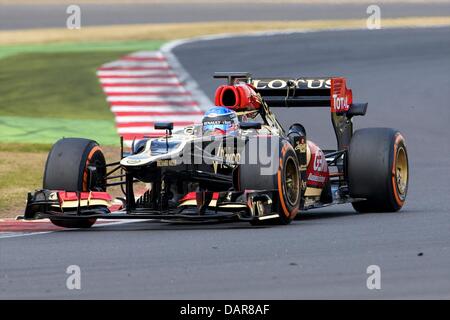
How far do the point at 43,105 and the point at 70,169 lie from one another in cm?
1125

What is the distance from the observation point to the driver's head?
44.7ft

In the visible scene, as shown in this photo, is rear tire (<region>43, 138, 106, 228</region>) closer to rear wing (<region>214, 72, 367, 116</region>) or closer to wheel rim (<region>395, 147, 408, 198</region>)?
rear wing (<region>214, 72, 367, 116</region>)

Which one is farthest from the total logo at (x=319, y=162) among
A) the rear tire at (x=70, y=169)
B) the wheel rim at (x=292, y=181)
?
the rear tire at (x=70, y=169)

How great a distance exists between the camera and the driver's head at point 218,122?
13.6 m

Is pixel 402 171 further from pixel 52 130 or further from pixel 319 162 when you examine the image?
pixel 52 130

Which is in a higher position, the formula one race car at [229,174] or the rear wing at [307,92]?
the rear wing at [307,92]

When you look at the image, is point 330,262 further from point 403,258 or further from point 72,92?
point 72,92

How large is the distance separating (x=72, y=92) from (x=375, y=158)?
40.5 feet

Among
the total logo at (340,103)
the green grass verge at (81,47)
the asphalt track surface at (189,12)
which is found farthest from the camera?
the asphalt track surface at (189,12)

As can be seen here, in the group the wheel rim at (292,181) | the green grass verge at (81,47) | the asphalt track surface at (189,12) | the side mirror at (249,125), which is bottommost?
the wheel rim at (292,181)

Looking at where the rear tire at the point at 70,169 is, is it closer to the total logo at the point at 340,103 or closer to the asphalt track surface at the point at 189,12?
the total logo at the point at 340,103

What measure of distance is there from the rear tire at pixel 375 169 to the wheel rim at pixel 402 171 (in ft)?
0.59

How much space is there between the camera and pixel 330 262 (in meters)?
10.7
